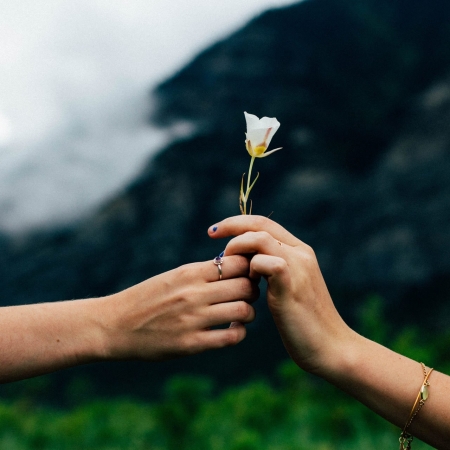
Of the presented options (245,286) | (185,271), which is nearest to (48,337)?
(185,271)

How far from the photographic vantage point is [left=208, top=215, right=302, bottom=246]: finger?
3.56ft

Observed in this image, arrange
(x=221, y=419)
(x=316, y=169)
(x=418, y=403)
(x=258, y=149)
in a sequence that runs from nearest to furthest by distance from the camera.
→ (x=418, y=403)
(x=258, y=149)
(x=221, y=419)
(x=316, y=169)

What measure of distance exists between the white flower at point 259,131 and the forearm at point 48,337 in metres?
0.47

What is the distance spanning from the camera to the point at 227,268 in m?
1.07

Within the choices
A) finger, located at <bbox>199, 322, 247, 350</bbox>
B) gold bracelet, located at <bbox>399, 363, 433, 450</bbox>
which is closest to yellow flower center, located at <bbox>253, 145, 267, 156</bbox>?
finger, located at <bbox>199, 322, 247, 350</bbox>

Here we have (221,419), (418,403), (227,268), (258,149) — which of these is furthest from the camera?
(221,419)

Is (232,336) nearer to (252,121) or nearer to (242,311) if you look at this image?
(242,311)

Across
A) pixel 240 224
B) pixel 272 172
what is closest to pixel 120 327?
pixel 240 224

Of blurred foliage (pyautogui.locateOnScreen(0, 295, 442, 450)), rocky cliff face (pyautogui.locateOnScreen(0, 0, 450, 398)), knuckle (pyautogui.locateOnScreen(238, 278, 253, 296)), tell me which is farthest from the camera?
rocky cliff face (pyautogui.locateOnScreen(0, 0, 450, 398))

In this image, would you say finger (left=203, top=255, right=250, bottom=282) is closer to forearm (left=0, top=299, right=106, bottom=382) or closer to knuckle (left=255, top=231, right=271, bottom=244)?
knuckle (left=255, top=231, right=271, bottom=244)

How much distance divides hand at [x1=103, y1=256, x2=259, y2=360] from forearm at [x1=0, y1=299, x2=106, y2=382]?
3cm

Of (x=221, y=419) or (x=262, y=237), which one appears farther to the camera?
(x=221, y=419)

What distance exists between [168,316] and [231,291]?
0.48 ft

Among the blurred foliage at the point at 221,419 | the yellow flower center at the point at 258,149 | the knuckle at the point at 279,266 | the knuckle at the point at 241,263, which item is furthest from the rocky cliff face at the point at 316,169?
the knuckle at the point at 279,266
